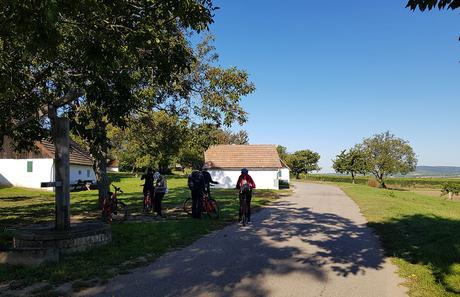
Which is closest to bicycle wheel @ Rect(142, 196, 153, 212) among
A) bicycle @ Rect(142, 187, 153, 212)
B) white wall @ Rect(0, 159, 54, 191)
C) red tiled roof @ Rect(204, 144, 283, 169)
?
bicycle @ Rect(142, 187, 153, 212)

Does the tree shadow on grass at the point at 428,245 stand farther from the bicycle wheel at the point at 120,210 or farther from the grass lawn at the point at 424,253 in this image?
the bicycle wheel at the point at 120,210

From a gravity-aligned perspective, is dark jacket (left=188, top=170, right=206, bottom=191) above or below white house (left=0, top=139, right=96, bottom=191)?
below

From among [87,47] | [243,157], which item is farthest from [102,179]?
[243,157]

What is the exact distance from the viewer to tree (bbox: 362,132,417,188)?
6794cm

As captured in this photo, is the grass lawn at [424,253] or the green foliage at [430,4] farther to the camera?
the grass lawn at [424,253]

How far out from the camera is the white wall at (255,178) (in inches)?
1796

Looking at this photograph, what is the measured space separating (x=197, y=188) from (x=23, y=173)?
28.4 m

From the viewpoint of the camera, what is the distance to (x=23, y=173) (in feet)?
126

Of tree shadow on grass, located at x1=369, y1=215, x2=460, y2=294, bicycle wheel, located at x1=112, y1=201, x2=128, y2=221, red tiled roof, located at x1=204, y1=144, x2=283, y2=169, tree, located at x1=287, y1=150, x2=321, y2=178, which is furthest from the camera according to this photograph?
tree, located at x1=287, y1=150, x2=321, y2=178

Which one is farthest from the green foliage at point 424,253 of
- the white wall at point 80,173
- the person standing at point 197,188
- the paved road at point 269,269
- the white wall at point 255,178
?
the white wall at point 80,173

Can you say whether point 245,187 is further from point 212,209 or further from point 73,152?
point 73,152

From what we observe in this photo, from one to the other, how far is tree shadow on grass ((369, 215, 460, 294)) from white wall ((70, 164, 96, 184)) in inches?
1272

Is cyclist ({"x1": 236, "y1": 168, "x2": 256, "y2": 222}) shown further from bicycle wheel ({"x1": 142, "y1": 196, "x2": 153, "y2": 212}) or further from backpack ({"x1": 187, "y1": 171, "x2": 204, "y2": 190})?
bicycle wheel ({"x1": 142, "y1": 196, "x2": 153, "y2": 212})

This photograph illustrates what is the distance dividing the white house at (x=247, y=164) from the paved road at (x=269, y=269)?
33.6 metres
